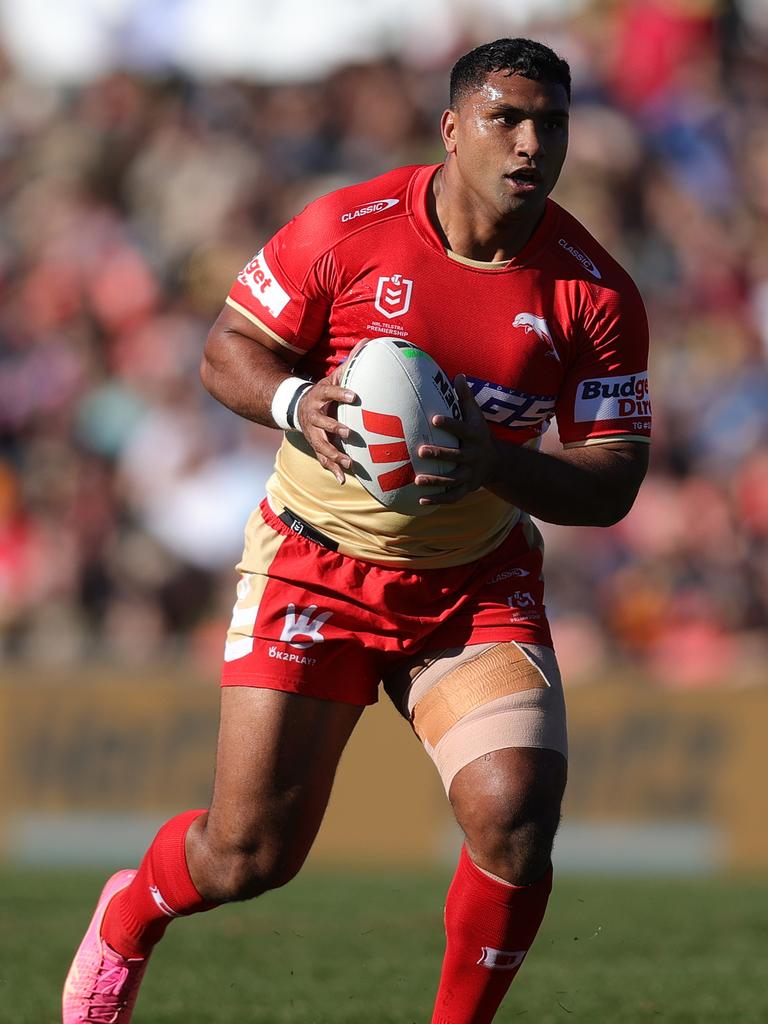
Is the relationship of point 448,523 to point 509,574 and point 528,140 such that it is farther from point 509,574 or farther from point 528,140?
point 528,140

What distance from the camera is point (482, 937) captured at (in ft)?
15.6

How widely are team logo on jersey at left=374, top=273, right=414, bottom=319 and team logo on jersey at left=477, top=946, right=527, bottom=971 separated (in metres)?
1.74

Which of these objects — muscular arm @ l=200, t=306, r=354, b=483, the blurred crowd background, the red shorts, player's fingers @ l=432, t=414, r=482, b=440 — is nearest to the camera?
player's fingers @ l=432, t=414, r=482, b=440

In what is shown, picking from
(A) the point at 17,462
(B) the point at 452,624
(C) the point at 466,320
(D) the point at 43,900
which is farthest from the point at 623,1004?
(A) the point at 17,462

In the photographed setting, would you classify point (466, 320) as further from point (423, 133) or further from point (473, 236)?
point (423, 133)

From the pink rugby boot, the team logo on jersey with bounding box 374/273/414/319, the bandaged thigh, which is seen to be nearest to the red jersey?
the team logo on jersey with bounding box 374/273/414/319

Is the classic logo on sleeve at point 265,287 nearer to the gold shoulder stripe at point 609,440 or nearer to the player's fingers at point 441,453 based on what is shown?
the player's fingers at point 441,453

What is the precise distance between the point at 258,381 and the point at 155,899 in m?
1.54

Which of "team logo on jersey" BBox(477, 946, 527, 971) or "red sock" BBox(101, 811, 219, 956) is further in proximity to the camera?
"red sock" BBox(101, 811, 219, 956)

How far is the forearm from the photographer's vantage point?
4504mm

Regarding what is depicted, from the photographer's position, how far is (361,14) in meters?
15.6

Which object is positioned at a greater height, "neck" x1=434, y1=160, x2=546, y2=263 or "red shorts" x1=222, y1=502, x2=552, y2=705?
"neck" x1=434, y1=160, x2=546, y2=263

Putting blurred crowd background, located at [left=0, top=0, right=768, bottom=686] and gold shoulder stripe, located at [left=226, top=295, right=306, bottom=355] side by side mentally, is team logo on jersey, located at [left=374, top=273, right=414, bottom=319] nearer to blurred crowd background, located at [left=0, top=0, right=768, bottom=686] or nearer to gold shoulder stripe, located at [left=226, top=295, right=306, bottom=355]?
gold shoulder stripe, located at [left=226, top=295, right=306, bottom=355]

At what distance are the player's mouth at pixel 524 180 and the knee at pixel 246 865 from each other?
1.88 metres
